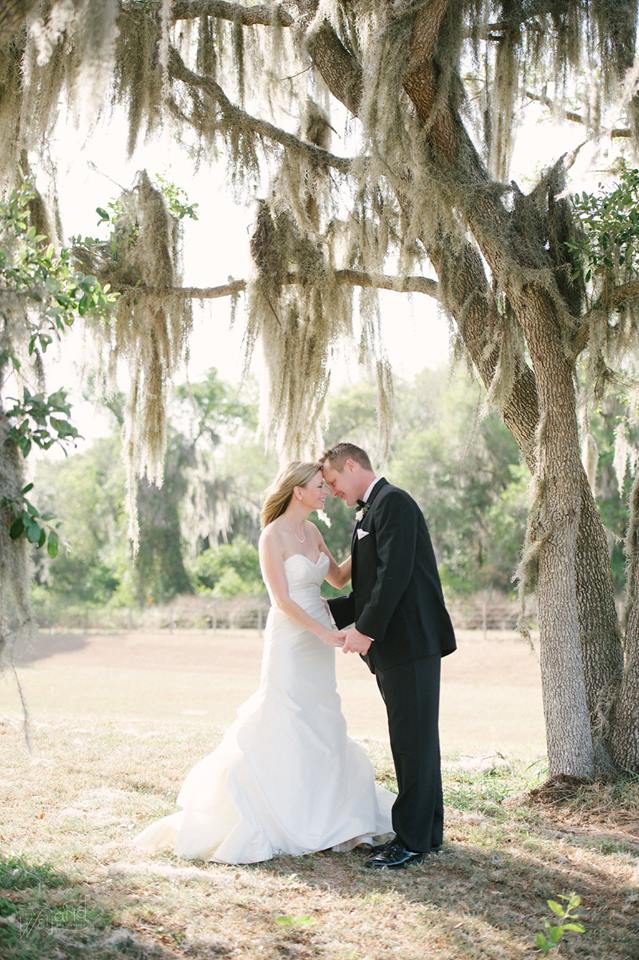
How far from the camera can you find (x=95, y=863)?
3932mm

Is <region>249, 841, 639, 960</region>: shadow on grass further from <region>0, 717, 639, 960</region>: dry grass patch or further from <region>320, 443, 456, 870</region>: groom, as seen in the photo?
<region>320, 443, 456, 870</region>: groom

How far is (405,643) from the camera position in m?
Result: 4.34

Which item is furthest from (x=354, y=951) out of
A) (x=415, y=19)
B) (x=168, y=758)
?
(x=415, y=19)

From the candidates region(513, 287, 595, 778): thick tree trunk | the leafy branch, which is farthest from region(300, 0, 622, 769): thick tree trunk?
the leafy branch

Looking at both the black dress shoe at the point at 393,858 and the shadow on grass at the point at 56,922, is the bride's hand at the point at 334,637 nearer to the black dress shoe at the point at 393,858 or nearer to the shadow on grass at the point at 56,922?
the black dress shoe at the point at 393,858

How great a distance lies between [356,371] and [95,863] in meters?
3.57

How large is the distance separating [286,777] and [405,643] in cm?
77

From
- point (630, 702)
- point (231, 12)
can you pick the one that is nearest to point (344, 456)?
point (630, 702)

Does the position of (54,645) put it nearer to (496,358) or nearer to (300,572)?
(496,358)

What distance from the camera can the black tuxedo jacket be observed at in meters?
4.30

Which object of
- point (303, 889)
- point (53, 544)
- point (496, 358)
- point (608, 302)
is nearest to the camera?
point (53, 544)

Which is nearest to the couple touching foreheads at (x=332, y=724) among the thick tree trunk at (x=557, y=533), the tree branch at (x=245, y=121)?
the thick tree trunk at (x=557, y=533)

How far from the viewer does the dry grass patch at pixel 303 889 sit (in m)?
3.16

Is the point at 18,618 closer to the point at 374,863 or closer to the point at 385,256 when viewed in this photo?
the point at 374,863
